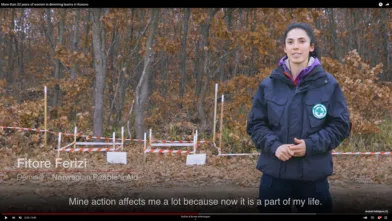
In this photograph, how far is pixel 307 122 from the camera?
8.36 ft

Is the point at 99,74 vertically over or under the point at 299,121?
over

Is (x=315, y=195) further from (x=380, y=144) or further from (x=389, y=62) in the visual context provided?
(x=389, y=62)

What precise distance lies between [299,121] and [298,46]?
50 cm

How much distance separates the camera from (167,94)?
932 centimetres

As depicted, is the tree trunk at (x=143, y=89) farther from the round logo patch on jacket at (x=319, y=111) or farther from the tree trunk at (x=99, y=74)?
the round logo patch on jacket at (x=319, y=111)

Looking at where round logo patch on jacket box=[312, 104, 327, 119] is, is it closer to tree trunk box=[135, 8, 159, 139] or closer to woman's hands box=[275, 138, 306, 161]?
woman's hands box=[275, 138, 306, 161]

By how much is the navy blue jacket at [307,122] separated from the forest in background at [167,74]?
424cm

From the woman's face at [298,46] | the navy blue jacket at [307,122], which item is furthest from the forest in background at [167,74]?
the navy blue jacket at [307,122]

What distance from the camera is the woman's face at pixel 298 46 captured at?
102 inches

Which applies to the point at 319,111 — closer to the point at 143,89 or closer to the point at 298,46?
the point at 298,46
